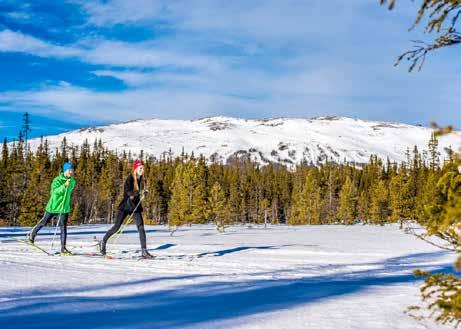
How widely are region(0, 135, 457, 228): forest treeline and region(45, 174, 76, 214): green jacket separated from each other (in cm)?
2704

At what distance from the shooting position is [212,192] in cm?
5831

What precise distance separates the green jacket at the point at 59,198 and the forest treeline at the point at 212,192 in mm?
27038

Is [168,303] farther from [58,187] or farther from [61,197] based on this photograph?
[58,187]

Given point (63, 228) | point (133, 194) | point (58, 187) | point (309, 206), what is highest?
point (309, 206)

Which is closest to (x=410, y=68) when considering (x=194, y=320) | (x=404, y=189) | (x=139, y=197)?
(x=194, y=320)

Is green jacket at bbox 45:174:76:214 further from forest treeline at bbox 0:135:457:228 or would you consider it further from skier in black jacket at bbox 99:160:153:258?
forest treeline at bbox 0:135:457:228

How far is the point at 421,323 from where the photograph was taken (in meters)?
5.08

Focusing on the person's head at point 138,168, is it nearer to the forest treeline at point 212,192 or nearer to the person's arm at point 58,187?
the person's arm at point 58,187

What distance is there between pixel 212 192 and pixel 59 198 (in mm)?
47254

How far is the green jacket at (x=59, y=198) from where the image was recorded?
438 inches

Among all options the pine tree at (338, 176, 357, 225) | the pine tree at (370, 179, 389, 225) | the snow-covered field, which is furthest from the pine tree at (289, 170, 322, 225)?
the snow-covered field

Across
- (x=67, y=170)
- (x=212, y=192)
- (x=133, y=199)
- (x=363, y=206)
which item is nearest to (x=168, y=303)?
(x=133, y=199)

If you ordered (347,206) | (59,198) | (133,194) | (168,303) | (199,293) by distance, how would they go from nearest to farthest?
(168,303)
(199,293)
(133,194)
(59,198)
(347,206)

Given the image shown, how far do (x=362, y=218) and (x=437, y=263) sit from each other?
3004 inches
